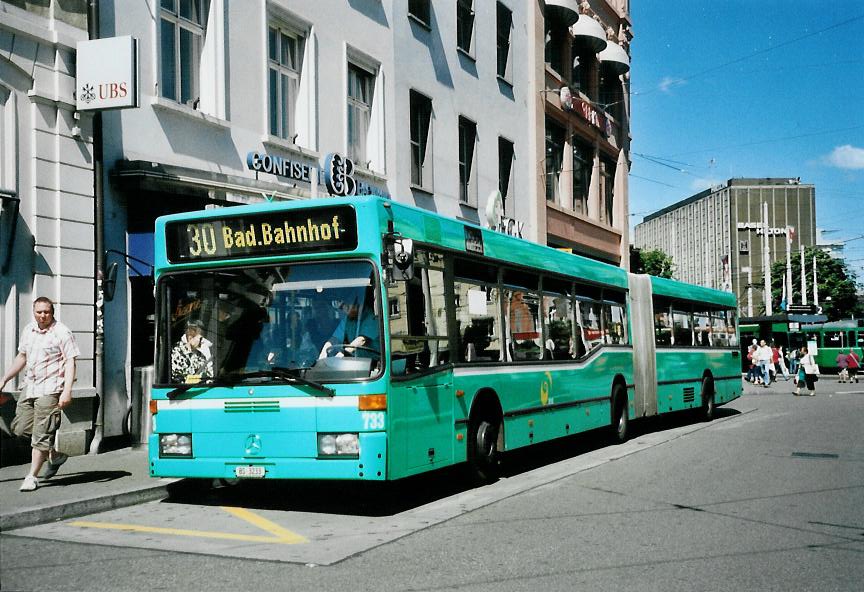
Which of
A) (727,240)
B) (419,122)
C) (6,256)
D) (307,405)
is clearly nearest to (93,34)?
(6,256)

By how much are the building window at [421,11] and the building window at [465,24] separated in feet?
6.04

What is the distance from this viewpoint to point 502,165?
88.8 ft

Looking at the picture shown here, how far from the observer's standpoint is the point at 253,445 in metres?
8.66

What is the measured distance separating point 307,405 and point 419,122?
48.9 feet

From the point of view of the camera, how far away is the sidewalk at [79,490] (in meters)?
8.27

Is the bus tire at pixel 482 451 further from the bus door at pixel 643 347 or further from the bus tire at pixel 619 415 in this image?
the bus door at pixel 643 347

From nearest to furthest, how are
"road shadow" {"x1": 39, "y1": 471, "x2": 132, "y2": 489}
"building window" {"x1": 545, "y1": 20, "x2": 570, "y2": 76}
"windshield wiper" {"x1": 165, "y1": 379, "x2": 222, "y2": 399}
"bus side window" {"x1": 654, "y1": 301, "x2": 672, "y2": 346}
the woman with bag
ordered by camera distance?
"windshield wiper" {"x1": 165, "y1": 379, "x2": 222, "y2": 399}
"road shadow" {"x1": 39, "y1": 471, "x2": 132, "y2": 489}
"bus side window" {"x1": 654, "y1": 301, "x2": 672, "y2": 346}
the woman with bag
"building window" {"x1": 545, "y1": 20, "x2": 570, "y2": 76}

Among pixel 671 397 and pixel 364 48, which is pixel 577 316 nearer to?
pixel 671 397

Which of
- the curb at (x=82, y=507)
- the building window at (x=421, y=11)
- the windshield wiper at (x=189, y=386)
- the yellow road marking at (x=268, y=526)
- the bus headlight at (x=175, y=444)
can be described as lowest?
the yellow road marking at (x=268, y=526)

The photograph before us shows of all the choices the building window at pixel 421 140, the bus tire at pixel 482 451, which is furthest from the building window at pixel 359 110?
the bus tire at pixel 482 451

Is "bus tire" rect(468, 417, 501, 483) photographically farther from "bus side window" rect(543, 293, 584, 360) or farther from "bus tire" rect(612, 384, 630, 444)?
"bus tire" rect(612, 384, 630, 444)

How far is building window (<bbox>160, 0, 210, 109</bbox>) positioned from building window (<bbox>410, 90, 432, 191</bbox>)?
297 inches

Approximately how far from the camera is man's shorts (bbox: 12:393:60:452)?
9344 mm

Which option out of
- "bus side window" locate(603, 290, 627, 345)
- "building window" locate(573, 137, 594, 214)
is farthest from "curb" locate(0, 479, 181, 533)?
"building window" locate(573, 137, 594, 214)
